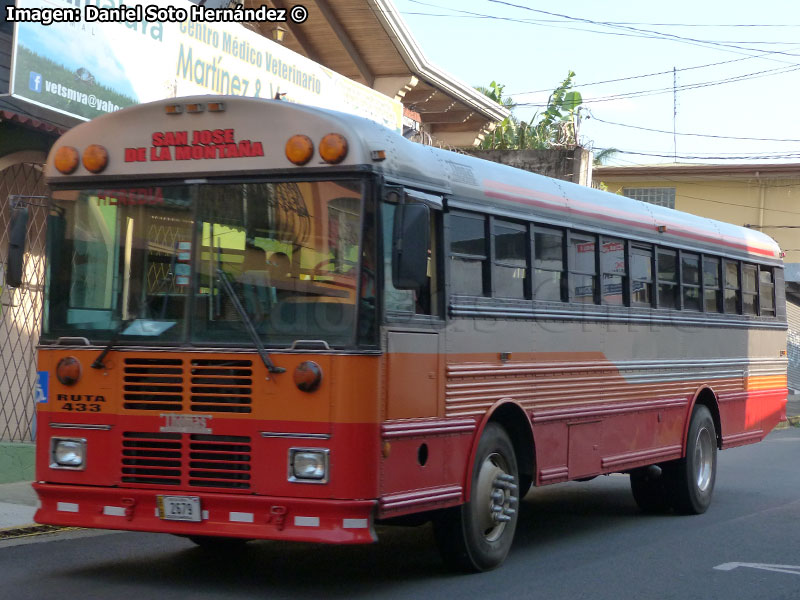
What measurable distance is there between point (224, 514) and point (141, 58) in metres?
7.28

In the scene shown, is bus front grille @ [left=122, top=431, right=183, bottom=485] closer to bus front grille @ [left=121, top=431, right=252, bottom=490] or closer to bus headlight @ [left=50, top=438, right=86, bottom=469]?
bus front grille @ [left=121, top=431, right=252, bottom=490]

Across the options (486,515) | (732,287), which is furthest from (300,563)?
(732,287)

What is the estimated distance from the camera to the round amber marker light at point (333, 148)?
22.6 feet

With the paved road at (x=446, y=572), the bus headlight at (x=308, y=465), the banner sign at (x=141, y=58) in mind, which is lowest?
the paved road at (x=446, y=572)

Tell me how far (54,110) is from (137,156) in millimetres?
4490

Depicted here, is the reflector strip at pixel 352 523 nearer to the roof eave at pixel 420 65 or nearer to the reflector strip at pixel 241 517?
the reflector strip at pixel 241 517

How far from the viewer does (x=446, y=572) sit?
7.95 metres

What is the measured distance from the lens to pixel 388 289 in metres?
6.96

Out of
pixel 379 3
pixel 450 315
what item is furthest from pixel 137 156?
pixel 379 3

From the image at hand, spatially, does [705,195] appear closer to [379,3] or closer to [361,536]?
[379,3]

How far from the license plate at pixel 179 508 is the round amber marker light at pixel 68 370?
0.94 metres

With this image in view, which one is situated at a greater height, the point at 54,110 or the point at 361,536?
the point at 54,110

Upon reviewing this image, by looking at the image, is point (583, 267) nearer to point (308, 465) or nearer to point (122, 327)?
point (308, 465)

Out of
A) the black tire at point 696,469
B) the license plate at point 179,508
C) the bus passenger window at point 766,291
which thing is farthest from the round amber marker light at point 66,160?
the bus passenger window at point 766,291
